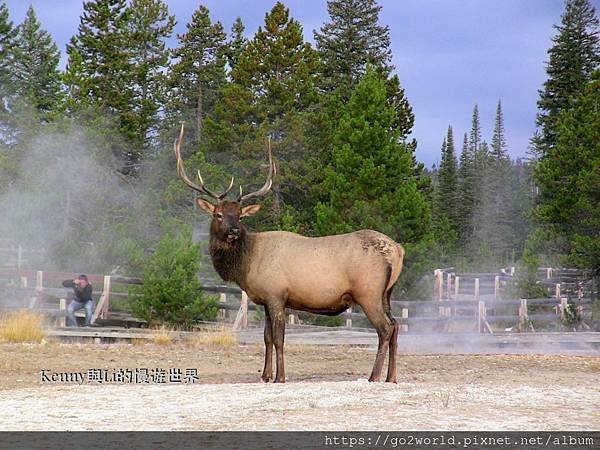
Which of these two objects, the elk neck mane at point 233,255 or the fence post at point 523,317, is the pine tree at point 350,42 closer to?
the fence post at point 523,317

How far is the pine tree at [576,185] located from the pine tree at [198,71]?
1898cm

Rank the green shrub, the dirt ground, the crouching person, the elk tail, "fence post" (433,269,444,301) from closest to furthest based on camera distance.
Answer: the dirt ground < the elk tail < the crouching person < the green shrub < "fence post" (433,269,444,301)

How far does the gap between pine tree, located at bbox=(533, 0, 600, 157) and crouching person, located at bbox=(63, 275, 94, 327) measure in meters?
28.2

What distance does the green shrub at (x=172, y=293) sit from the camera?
2033 centimetres

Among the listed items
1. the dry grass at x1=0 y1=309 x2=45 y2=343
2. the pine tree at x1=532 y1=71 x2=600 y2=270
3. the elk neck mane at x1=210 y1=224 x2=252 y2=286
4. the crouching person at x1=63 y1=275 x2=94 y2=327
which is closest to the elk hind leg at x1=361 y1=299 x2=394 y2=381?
the elk neck mane at x1=210 y1=224 x2=252 y2=286

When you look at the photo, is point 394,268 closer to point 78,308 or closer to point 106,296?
point 78,308

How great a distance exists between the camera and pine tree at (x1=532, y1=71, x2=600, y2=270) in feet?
94.7

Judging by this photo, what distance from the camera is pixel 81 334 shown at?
1739cm

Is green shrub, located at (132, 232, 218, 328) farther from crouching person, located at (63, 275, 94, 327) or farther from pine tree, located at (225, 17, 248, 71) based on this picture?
pine tree, located at (225, 17, 248, 71)

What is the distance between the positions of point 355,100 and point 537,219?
38.1 feet

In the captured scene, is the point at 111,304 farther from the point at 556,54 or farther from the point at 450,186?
the point at 450,186

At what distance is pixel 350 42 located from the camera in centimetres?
4238

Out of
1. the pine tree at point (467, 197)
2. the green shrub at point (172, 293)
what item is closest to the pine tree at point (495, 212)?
the pine tree at point (467, 197)

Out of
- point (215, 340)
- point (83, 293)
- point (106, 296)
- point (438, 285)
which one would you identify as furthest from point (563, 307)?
point (83, 293)
